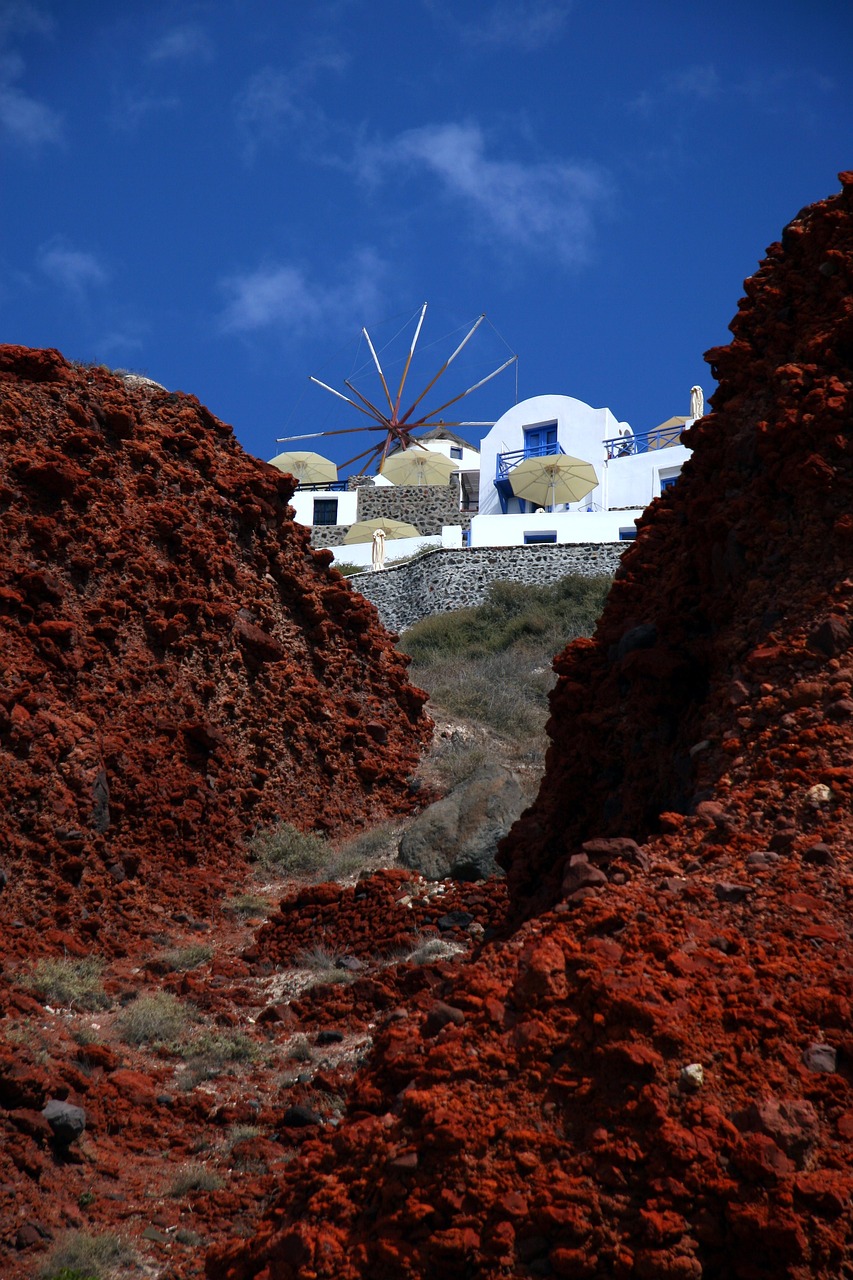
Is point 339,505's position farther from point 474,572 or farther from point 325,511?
point 474,572

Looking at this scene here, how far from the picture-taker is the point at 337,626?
14047 millimetres

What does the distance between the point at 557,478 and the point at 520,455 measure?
200 inches

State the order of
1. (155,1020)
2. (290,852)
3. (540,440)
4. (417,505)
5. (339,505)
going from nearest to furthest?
(155,1020) → (290,852) → (417,505) → (540,440) → (339,505)

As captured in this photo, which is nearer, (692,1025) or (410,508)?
(692,1025)

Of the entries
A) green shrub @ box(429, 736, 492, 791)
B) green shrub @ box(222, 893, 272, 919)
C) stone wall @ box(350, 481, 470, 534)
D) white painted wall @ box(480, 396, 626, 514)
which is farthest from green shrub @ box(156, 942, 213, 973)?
stone wall @ box(350, 481, 470, 534)

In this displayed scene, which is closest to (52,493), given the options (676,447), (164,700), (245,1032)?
(164,700)

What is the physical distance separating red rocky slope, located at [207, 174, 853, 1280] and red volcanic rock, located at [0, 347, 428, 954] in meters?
4.38

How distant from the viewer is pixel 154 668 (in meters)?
11.5

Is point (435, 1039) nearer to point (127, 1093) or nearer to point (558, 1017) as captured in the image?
point (558, 1017)

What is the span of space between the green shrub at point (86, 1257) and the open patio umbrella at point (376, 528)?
1293 inches

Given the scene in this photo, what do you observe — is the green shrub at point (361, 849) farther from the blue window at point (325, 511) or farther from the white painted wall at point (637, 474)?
the blue window at point (325, 511)

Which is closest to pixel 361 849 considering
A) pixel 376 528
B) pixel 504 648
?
pixel 504 648

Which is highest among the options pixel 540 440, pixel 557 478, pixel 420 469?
pixel 540 440

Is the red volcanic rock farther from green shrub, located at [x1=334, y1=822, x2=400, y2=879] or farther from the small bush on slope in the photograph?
the small bush on slope
